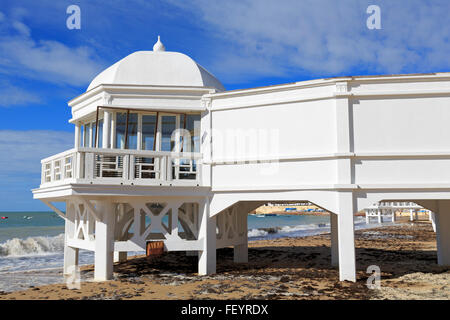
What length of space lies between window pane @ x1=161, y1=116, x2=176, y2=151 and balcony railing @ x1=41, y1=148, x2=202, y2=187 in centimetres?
58

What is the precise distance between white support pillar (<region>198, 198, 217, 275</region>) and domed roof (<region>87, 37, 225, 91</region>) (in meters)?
4.08

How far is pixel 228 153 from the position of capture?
504 inches

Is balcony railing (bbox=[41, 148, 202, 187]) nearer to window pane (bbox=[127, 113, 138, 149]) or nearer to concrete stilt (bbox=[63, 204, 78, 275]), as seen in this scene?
Answer: window pane (bbox=[127, 113, 138, 149])

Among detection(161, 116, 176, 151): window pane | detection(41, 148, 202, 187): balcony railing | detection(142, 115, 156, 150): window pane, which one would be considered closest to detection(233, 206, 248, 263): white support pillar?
detection(41, 148, 202, 187): balcony railing

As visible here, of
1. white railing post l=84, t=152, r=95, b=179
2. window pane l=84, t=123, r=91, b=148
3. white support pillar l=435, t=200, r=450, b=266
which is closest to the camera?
white railing post l=84, t=152, r=95, b=179

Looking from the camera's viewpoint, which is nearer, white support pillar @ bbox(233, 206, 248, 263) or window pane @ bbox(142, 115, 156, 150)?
window pane @ bbox(142, 115, 156, 150)

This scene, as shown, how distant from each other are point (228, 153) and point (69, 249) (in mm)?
6907

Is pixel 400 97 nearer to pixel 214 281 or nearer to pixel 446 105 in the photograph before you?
pixel 446 105

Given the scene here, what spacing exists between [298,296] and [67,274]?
8828 mm

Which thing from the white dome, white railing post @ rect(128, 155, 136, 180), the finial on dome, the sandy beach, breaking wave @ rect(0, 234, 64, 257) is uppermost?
the finial on dome

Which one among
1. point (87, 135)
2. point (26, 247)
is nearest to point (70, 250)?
point (87, 135)

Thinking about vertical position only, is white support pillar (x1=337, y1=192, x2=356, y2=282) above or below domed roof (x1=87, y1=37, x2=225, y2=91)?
below

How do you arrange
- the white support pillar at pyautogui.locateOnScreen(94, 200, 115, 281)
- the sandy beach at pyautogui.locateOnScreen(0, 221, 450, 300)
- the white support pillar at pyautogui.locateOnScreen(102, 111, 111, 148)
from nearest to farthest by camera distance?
the sandy beach at pyautogui.locateOnScreen(0, 221, 450, 300), the white support pillar at pyautogui.locateOnScreen(94, 200, 115, 281), the white support pillar at pyautogui.locateOnScreen(102, 111, 111, 148)

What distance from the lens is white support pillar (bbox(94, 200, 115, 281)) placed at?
11992mm
